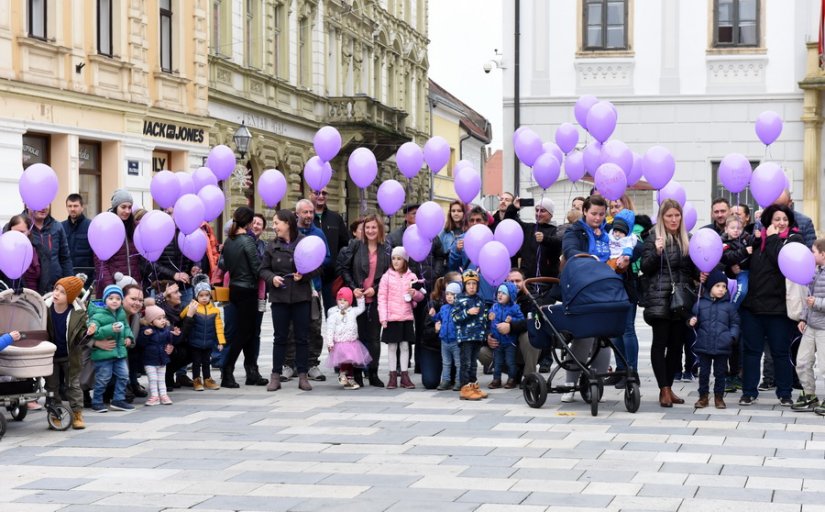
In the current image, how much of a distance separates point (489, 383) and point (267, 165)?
21.6m

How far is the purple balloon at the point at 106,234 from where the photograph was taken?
12.2 m

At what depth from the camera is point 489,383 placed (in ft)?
45.5

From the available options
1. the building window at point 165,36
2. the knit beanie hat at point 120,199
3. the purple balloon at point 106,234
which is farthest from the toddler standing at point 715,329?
the building window at point 165,36

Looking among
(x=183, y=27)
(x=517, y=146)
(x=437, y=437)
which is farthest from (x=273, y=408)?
(x=183, y=27)

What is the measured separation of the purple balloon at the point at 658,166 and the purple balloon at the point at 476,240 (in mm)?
2593

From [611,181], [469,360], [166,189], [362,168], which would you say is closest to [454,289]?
[469,360]

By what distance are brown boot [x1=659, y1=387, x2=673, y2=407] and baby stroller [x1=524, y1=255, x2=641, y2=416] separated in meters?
0.45

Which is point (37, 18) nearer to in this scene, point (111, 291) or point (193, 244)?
point (193, 244)

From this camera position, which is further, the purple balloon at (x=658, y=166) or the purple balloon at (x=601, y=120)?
the purple balloon at (x=601, y=120)

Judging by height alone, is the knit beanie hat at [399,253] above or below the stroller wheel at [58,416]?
above

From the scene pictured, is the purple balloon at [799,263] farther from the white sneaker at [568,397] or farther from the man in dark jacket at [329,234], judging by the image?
the man in dark jacket at [329,234]

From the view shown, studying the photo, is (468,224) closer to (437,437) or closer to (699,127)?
(437,437)

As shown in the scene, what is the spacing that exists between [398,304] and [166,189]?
9.06ft

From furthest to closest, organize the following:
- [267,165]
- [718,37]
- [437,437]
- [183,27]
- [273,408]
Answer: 1. [267,165]
2. [183,27]
3. [718,37]
4. [273,408]
5. [437,437]
